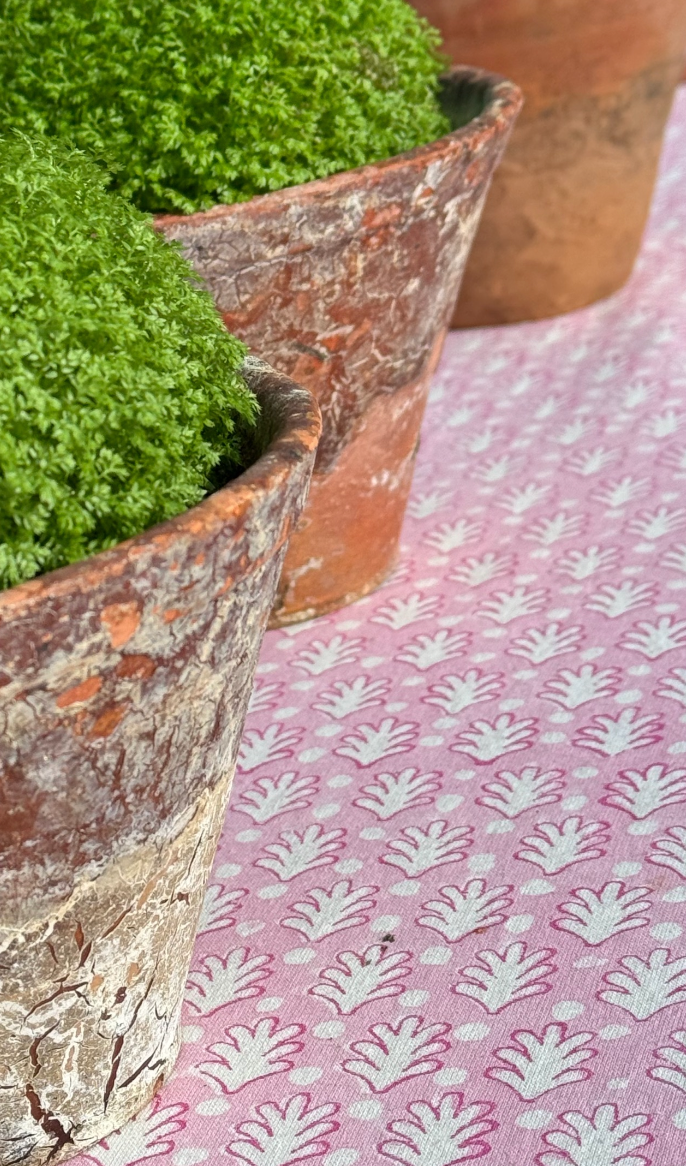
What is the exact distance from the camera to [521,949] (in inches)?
47.8

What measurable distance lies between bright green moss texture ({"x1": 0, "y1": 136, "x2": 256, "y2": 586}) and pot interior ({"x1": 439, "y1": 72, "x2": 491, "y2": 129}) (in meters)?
0.80

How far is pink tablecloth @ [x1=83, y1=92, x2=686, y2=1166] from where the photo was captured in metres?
1.06

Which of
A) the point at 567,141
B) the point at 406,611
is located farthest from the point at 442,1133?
the point at 567,141

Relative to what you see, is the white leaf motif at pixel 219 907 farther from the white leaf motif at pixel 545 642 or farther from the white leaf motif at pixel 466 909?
the white leaf motif at pixel 545 642

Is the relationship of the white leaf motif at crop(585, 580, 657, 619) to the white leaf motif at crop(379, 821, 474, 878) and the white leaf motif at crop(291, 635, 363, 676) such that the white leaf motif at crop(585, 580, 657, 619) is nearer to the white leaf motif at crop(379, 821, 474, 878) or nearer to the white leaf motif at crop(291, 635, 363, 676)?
the white leaf motif at crop(291, 635, 363, 676)

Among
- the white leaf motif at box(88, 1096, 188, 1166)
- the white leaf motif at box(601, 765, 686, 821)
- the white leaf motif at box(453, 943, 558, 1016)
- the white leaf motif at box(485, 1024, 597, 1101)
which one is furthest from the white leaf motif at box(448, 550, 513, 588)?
the white leaf motif at box(88, 1096, 188, 1166)

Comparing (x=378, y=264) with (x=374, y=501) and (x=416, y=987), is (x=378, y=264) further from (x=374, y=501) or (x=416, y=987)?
(x=416, y=987)

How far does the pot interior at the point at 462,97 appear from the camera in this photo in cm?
172

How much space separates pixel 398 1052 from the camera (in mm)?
1116

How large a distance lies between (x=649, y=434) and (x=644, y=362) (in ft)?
0.92

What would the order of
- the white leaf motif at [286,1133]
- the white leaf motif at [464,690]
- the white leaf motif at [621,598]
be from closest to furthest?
1. the white leaf motif at [286,1133]
2. the white leaf motif at [464,690]
3. the white leaf motif at [621,598]

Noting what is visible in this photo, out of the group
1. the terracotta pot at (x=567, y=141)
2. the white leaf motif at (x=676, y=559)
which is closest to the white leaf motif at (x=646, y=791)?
the white leaf motif at (x=676, y=559)

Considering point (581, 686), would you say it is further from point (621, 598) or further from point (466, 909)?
point (466, 909)

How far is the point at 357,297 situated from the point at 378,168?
0.14 meters
